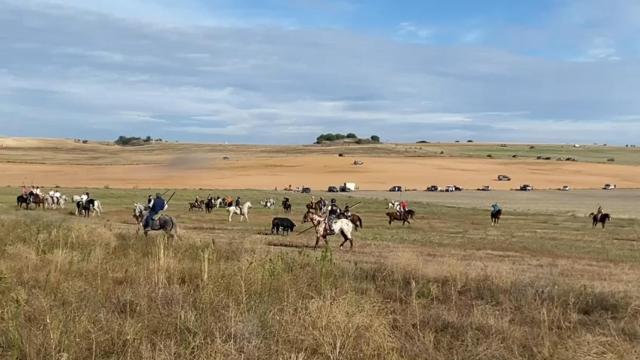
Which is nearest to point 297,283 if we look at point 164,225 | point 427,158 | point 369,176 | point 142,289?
point 142,289

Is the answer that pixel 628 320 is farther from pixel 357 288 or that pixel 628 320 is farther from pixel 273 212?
pixel 273 212

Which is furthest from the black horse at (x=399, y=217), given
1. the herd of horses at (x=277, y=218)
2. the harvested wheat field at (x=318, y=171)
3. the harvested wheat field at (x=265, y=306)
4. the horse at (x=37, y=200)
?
the harvested wheat field at (x=318, y=171)

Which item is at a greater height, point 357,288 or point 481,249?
point 357,288

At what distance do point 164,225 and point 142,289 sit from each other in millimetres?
15229

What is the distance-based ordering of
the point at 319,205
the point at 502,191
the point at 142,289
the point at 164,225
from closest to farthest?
the point at 142,289 → the point at 164,225 → the point at 319,205 → the point at 502,191

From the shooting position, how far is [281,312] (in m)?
7.14

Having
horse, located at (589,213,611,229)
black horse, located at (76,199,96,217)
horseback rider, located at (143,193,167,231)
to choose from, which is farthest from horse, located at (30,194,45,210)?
horse, located at (589,213,611,229)

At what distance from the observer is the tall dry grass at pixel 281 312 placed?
5.89 m

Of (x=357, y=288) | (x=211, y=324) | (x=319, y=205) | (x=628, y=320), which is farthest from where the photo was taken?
(x=319, y=205)

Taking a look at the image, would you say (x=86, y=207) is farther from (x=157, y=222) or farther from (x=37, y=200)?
(x=157, y=222)

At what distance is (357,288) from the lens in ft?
31.0

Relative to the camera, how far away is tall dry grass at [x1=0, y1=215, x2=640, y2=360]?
19.3 ft

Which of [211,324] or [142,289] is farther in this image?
[142,289]

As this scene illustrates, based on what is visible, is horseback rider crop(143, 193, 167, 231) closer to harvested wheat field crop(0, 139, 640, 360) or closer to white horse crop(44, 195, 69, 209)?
harvested wheat field crop(0, 139, 640, 360)
